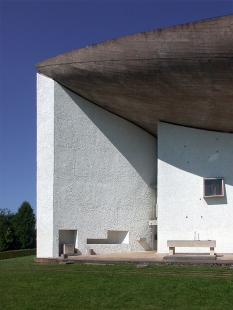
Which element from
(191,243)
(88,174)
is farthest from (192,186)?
(88,174)

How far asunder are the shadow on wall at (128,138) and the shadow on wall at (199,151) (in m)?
1.77

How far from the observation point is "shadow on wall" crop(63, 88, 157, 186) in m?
17.3

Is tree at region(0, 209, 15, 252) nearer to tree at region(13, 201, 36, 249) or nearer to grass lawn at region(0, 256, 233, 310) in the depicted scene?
tree at region(13, 201, 36, 249)

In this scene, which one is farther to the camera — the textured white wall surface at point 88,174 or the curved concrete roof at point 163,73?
the textured white wall surface at point 88,174

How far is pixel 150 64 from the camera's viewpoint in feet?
44.9

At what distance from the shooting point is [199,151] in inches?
661

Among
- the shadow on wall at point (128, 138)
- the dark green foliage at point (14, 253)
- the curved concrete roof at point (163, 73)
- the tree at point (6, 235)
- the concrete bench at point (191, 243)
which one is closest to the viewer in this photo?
the curved concrete roof at point (163, 73)

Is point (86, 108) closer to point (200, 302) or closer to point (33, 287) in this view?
point (33, 287)

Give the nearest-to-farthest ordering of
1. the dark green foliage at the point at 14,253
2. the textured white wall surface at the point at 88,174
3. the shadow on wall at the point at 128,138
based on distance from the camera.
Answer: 1. the textured white wall surface at the point at 88,174
2. the shadow on wall at the point at 128,138
3. the dark green foliage at the point at 14,253

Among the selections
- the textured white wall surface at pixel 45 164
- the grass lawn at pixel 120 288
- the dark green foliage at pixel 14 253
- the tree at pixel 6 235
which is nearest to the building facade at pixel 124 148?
the textured white wall surface at pixel 45 164

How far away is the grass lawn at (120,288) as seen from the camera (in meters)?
7.63

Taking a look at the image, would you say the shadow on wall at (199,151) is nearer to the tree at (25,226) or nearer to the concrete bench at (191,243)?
the concrete bench at (191,243)

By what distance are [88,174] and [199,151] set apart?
429 centimetres

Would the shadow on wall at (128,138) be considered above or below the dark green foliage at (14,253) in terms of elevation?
above
